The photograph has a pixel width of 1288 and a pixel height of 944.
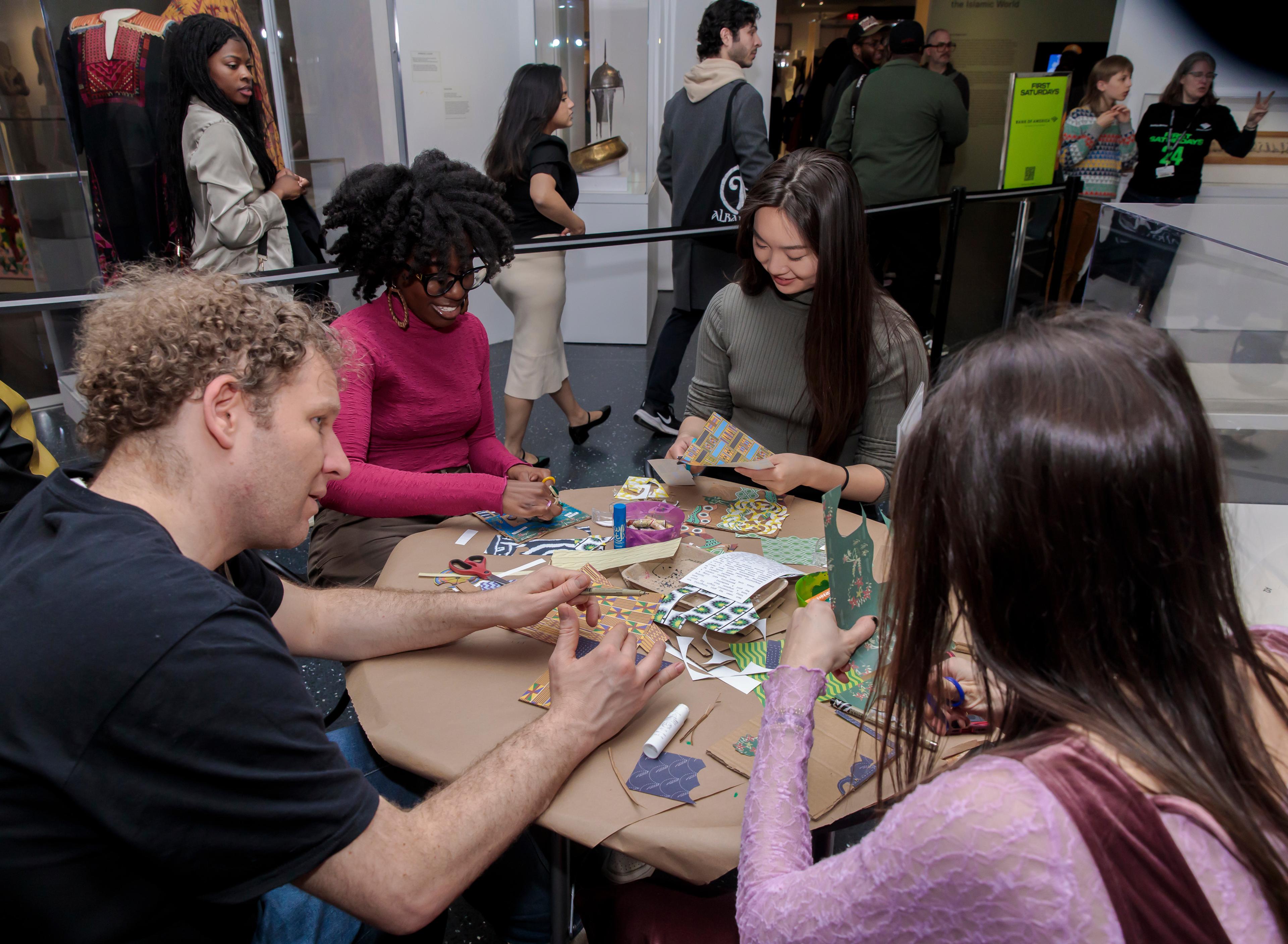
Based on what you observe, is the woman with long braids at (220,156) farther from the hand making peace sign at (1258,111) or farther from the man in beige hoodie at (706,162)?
the hand making peace sign at (1258,111)

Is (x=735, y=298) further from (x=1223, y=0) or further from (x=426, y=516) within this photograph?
(x=1223, y=0)

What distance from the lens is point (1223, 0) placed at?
559 centimetres

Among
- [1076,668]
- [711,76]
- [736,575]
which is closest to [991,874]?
[1076,668]

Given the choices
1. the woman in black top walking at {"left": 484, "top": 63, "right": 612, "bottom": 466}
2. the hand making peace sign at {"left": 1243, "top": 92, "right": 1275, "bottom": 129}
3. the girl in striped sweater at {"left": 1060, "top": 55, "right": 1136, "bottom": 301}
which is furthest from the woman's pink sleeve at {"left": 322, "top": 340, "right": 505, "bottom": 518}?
the hand making peace sign at {"left": 1243, "top": 92, "right": 1275, "bottom": 129}

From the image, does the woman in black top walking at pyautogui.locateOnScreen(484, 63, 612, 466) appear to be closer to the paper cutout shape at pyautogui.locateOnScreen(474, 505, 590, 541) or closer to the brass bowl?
the brass bowl

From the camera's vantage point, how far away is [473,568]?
158 centimetres

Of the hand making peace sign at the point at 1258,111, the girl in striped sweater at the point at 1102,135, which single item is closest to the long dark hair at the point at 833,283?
the girl in striped sweater at the point at 1102,135

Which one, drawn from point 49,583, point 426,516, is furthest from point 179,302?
point 426,516

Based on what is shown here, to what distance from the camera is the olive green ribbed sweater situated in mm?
2131

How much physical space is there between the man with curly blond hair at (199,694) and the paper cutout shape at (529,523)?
0.58m

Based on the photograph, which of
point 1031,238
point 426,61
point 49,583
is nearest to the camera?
point 49,583

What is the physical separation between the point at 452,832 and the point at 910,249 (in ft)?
14.7

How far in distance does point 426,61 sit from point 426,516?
12.1 ft

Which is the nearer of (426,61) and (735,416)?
(735,416)
